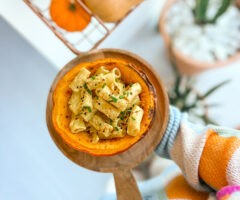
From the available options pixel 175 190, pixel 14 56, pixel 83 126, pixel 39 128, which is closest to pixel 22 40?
pixel 14 56

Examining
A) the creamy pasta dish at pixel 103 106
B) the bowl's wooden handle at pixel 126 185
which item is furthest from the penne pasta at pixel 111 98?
the bowl's wooden handle at pixel 126 185

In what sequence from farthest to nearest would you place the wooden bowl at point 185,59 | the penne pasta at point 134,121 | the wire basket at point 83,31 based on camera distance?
1. the wooden bowl at point 185,59
2. the wire basket at point 83,31
3. the penne pasta at point 134,121

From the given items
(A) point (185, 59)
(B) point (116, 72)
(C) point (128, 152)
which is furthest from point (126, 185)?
(A) point (185, 59)

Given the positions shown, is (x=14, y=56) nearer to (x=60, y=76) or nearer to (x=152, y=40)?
(x=60, y=76)

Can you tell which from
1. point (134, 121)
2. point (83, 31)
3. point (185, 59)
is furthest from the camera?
point (185, 59)

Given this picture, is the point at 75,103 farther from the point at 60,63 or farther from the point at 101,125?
the point at 60,63

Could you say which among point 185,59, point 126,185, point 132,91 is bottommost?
point 185,59

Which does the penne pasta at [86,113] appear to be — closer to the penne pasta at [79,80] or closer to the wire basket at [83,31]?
the penne pasta at [79,80]
